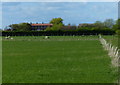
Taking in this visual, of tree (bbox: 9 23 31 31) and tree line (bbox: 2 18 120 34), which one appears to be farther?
tree (bbox: 9 23 31 31)

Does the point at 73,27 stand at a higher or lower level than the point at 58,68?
higher

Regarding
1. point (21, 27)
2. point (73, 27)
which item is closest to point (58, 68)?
point (21, 27)

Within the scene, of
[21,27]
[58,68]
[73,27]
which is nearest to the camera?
[58,68]

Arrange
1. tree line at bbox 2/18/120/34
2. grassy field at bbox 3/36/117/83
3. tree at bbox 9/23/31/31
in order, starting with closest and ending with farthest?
1. grassy field at bbox 3/36/117/83
2. tree line at bbox 2/18/120/34
3. tree at bbox 9/23/31/31

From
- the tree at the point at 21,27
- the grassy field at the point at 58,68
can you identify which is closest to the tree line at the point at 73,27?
the tree at the point at 21,27

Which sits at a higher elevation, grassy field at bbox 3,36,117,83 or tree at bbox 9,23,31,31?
tree at bbox 9,23,31,31

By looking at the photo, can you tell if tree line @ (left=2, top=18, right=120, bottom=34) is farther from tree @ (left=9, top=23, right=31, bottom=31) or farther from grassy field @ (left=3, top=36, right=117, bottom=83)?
grassy field @ (left=3, top=36, right=117, bottom=83)

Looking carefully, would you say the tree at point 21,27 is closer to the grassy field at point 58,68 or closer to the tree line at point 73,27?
the tree line at point 73,27

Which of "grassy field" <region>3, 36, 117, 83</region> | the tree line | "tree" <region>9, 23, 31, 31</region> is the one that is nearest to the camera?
"grassy field" <region>3, 36, 117, 83</region>

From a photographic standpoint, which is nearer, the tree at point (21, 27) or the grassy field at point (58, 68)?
the grassy field at point (58, 68)

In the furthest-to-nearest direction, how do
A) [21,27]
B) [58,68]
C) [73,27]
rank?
1. [73,27]
2. [21,27]
3. [58,68]

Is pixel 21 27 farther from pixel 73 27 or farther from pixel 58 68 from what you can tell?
pixel 58 68

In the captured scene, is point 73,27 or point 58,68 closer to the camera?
point 58,68

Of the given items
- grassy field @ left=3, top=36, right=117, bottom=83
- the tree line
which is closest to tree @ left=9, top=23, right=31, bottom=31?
the tree line
